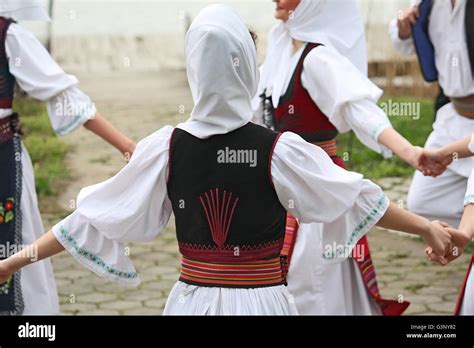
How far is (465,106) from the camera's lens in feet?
17.1

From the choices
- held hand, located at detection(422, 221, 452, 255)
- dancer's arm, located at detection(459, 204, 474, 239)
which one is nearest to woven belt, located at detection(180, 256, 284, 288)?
held hand, located at detection(422, 221, 452, 255)

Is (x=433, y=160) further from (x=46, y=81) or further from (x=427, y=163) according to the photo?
(x=46, y=81)

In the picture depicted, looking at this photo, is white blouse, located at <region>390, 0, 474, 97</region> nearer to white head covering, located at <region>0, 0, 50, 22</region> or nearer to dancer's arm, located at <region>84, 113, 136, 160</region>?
dancer's arm, located at <region>84, 113, 136, 160</region>

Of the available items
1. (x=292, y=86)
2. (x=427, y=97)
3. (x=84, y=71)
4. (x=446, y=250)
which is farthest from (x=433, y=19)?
(x=84, y=71)

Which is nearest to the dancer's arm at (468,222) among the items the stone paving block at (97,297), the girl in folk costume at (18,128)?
the girl in folk costume at (18,128)

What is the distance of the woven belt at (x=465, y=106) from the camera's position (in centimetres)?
520

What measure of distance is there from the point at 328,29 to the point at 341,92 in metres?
0.36

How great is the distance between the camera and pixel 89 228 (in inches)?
123

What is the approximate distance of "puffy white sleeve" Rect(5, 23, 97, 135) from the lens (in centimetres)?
430

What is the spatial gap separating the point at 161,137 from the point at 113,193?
23cm

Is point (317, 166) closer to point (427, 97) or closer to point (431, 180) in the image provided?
point (431, 180)

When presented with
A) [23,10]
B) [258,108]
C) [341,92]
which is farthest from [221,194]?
[23,10]

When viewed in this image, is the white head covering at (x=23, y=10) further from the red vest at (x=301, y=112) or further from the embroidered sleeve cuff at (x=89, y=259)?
the embroidered sleeve cuff at (x=89, y=259)

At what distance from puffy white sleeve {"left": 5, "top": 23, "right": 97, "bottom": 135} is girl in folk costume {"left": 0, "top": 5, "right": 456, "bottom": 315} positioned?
1.41m
